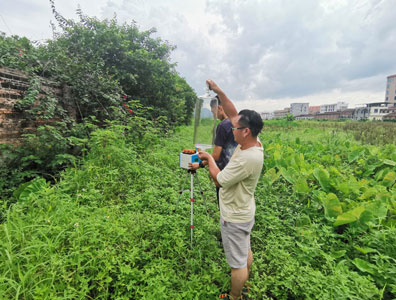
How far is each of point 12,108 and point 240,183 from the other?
391 cm

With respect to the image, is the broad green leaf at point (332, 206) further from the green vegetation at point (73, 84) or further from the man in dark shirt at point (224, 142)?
the green vegetation at point (73, 84)

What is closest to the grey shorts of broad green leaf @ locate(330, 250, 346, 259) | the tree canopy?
broad green leaf @ locate(330, 250, 346, 259)

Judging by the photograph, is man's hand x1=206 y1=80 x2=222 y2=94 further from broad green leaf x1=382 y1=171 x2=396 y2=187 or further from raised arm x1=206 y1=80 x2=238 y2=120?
broad green leaf x1=382 y1=171 x2=396 y2=187

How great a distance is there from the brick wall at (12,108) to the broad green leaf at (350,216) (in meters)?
5.17

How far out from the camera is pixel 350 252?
2203 millimetres

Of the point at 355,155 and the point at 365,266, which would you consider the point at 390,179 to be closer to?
the point at 355,155

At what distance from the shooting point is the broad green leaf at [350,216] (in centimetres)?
229

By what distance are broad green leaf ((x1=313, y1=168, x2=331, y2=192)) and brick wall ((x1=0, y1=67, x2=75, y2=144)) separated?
5.35 metres

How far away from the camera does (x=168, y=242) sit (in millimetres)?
2111

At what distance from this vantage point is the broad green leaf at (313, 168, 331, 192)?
321 centimetres

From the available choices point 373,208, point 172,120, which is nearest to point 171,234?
point 373,208

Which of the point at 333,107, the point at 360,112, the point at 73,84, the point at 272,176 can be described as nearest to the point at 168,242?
the point at 272,176

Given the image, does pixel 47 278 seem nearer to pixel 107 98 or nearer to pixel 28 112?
pixel 28 112

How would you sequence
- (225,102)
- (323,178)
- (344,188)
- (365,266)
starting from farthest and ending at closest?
(323,178)
(344,188)
(225,102)
(365,266)
